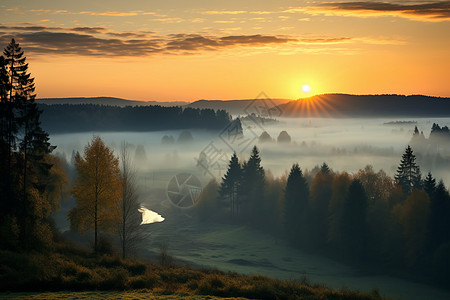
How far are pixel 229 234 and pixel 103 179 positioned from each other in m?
56.0

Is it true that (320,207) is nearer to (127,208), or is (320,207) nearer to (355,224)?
(355,224)

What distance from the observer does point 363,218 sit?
74938mm

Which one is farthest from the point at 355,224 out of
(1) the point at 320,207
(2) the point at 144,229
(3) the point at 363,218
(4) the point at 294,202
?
(2) the point at 144,229

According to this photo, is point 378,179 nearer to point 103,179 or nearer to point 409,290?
point 409,290

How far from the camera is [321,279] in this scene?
62.9m

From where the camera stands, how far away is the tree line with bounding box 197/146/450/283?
6950 cm

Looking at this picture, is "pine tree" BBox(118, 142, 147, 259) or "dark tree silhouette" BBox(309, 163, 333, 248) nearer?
"pine tree" BBox(118, 142, 147, 259)

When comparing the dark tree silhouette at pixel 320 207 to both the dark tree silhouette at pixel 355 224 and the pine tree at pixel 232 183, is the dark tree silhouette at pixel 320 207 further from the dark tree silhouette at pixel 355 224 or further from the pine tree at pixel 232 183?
the pine tree at pixel 232 183

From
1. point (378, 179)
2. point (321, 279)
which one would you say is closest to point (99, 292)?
point (321, 279)

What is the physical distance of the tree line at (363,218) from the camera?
2736 inches

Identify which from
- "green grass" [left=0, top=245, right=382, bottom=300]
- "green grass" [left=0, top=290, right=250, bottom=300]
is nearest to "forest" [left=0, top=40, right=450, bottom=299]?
"green grass" [left=0, top=245, right=382, bottom=300]

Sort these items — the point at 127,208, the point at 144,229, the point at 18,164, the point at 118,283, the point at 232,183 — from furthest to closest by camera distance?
the point at 232,183
the point at 144,229
the point at 127,208
the point at 18,164
the point at 118,283

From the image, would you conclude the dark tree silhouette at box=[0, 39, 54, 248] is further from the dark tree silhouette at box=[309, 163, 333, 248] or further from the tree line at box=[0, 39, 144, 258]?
the dark tree silhouette at box=[309, 163, 333, 248]

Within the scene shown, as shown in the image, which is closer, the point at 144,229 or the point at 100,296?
the point at 100,296
